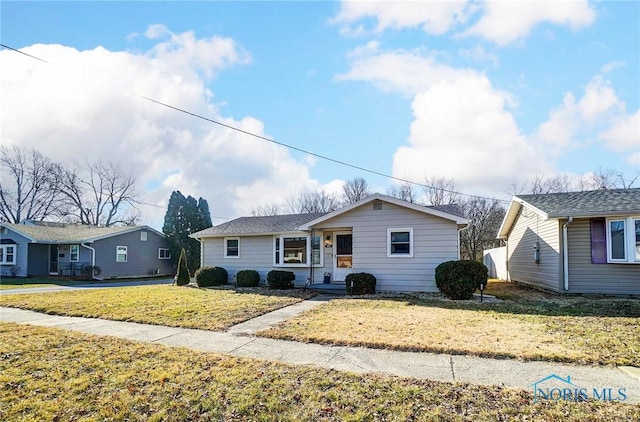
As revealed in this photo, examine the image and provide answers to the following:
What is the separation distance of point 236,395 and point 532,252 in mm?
15420

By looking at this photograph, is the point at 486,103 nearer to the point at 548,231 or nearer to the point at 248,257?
the point at 548,231

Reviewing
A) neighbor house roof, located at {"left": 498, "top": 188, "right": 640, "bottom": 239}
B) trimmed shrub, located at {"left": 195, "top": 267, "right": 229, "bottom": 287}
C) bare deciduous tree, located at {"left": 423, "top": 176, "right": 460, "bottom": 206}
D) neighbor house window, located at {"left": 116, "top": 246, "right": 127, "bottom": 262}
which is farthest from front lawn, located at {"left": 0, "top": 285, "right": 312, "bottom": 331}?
bare deciduous tree, located at {"left": 423, "top": 176, "right": 460, "bottom": 206}

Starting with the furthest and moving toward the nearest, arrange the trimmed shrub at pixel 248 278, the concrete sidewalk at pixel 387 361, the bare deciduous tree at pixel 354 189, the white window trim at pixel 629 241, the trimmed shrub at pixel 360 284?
1. the bare deciduous tree at pixel 354 189
2. the trimmed shrub at pixel 248 278
3. the trimmed shrub at pixel 360 284
4. the white window trim at pixel 629 241
5. the concrete sidewalk at pixel 387 361

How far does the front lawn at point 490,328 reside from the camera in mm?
5848

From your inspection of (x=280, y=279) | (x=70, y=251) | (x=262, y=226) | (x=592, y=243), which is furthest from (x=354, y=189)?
(x=592, y=243)

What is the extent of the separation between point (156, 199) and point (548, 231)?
39253 mm

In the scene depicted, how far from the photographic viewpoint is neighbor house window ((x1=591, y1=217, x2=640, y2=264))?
12.0m

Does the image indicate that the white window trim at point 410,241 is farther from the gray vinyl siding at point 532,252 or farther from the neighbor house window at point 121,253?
the neighbor house window at point 121,253

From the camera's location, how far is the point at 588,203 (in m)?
13.4

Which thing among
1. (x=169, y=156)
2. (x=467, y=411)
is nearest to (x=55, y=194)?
(x=169, y=156)

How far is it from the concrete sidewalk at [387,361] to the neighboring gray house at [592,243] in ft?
29.8

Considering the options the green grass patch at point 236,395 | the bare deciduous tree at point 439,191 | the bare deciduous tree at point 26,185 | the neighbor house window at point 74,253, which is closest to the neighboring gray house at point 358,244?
the green grass patch at point 236,395

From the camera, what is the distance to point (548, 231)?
14047 mm

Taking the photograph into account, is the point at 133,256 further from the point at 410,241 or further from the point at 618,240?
the point at 618,240
